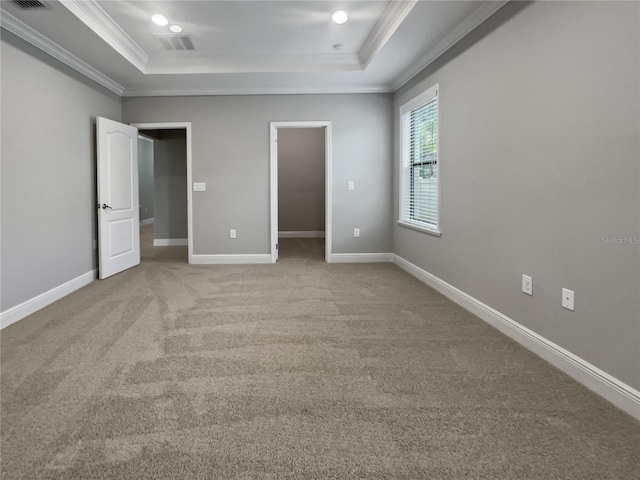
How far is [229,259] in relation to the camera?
559 cm

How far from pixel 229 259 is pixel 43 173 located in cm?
254

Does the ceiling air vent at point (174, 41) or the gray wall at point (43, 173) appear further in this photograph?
the ceiling air vent at point (174, 41)

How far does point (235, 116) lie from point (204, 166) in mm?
823

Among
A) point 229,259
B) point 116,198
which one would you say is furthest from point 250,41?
point 229,259

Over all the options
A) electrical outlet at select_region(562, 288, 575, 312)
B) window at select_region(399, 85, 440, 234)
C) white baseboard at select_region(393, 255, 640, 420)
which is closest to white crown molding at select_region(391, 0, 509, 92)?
window at select_region(399, 85, 440, 234)

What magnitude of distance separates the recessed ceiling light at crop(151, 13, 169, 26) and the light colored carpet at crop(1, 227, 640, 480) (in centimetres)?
261

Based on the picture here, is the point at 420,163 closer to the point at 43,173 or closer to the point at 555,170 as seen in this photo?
the point at 555,170

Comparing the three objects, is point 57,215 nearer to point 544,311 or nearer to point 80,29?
point 80,29

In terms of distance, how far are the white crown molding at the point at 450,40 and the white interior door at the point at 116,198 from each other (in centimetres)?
357

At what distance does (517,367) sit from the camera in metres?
2.25

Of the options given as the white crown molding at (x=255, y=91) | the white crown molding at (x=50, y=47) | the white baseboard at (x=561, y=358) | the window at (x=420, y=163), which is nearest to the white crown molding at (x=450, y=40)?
the window at (x=420, y=163)

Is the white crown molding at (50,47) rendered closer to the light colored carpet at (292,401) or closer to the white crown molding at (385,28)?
the light colored carpet at (292,401)

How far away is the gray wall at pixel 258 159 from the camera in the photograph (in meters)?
5.42

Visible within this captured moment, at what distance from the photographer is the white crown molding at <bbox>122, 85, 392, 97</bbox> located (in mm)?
5270
